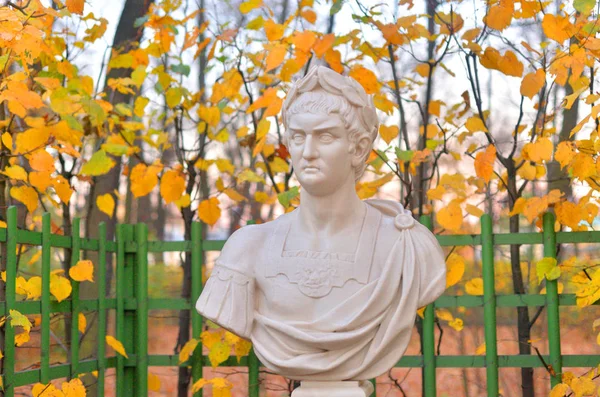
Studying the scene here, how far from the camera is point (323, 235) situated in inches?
134

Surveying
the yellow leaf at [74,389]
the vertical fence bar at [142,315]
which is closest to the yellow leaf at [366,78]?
the vertical fence bar at [142,315]

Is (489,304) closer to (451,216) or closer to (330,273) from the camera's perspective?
(451,216)

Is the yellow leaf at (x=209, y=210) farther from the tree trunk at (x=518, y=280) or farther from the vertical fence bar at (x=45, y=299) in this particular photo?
the tree trunk at (x=518, y=280)

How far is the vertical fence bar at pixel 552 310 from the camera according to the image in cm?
389

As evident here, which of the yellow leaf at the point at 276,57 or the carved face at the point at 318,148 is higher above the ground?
the yellow leaf at the point at 276,57

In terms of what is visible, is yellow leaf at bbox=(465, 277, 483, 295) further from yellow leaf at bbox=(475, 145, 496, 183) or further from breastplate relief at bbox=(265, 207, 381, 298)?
breastplate relief at bbox=(265, 207, 381, 298)

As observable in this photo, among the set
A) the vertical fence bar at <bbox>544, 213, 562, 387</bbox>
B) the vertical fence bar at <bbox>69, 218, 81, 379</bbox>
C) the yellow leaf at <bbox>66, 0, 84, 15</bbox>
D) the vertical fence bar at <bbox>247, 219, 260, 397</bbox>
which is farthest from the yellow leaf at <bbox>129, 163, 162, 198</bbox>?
the vertical fence bar at <bbox>544, 213, 562, 387</bbox>

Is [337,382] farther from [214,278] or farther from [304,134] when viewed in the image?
[304,134]

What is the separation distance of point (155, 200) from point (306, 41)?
4.91 metres

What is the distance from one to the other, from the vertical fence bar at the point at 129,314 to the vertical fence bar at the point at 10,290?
2.85ft

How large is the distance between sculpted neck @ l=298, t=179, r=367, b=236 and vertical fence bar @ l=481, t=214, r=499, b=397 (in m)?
0.77

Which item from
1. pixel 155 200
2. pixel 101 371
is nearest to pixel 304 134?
pixel 101 371

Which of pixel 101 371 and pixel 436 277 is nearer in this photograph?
pixel 436 277

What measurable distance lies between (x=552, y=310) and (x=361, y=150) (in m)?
1.25
